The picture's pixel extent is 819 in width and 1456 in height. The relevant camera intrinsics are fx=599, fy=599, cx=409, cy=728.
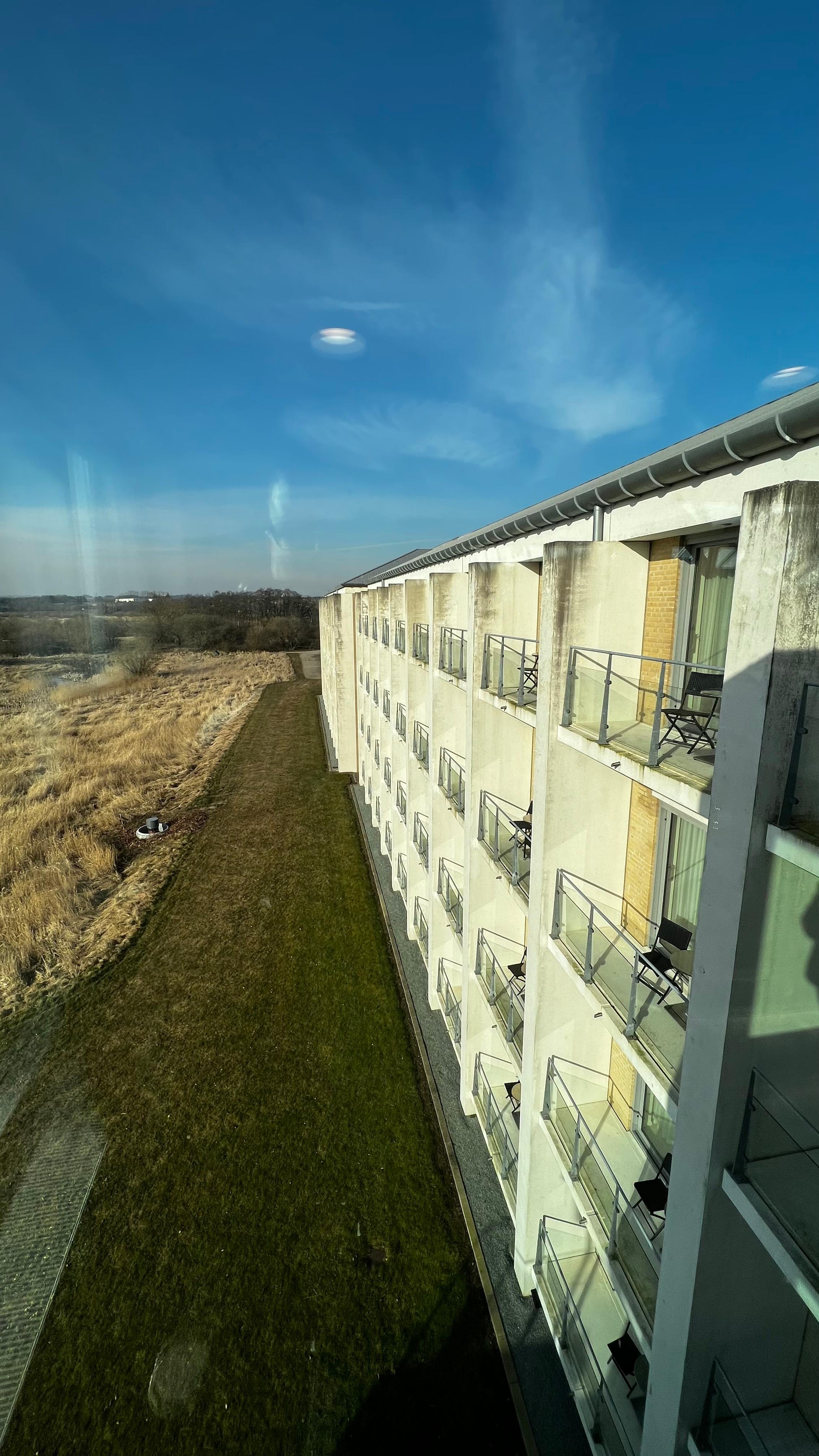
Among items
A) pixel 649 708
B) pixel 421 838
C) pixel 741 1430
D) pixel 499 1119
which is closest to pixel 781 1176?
pixel 741 1430

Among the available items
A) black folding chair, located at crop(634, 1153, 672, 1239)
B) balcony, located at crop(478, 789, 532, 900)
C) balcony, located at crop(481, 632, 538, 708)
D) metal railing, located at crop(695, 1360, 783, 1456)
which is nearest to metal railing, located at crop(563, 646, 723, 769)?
balcony, located at crop(481, 632, 538, 708)

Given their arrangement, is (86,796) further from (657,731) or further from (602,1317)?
(657,731)

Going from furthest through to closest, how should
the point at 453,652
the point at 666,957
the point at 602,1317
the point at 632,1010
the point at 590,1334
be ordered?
the point at 453,652 < the point at 602,1317 < the point at 590,1334 < the point at 666,957 < the point at 632,1010

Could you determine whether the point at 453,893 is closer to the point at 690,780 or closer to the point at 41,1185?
the point at 690,780

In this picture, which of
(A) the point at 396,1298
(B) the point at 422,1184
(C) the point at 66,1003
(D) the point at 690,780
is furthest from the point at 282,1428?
(C) the point at 66,1003

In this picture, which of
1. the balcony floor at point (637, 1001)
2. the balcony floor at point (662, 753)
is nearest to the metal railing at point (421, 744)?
the balcony floor at point (637, 1001)

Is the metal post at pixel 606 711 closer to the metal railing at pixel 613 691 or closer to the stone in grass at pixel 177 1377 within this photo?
the metal railing at pixel 613 691
